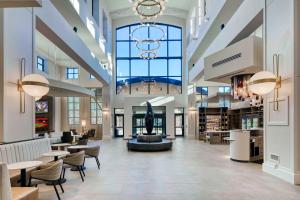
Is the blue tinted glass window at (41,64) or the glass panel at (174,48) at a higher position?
the glass panel at (174,48)

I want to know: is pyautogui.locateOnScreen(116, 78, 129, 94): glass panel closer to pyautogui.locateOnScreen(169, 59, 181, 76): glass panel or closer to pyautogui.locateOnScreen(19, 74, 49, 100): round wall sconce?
pyautogui.locateOnScreen(169, 59, 181, 76): glass panel

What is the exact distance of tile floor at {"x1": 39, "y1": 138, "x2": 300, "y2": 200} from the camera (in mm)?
5023

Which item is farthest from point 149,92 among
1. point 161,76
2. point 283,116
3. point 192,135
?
point 283,116

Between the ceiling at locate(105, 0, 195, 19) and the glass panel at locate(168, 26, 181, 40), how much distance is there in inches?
45.0

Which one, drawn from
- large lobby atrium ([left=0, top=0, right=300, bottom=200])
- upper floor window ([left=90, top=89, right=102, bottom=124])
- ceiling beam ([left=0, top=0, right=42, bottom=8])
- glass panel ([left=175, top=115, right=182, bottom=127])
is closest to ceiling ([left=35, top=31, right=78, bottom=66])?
large lobby atrium ([left=0, top=0, right=300, bottom=200])

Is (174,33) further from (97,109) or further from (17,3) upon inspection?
(17,3)

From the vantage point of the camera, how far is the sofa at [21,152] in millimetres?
5035

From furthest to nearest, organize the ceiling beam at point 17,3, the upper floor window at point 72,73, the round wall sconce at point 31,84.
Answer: the upper floor window at point 72,73
the round wall sconce at point 31,84
the ceiling beam at point 17,3

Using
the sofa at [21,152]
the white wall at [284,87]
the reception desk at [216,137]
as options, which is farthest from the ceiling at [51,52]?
the white wall at [284,87]

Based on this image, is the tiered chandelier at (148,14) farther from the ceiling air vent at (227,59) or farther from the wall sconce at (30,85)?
the wall sconce at (30,85)

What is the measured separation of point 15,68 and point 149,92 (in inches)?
637

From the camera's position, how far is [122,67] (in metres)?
22.2

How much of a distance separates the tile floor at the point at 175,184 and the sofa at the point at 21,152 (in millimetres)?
686

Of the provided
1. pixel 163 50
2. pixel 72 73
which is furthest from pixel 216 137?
pixel 72 73
